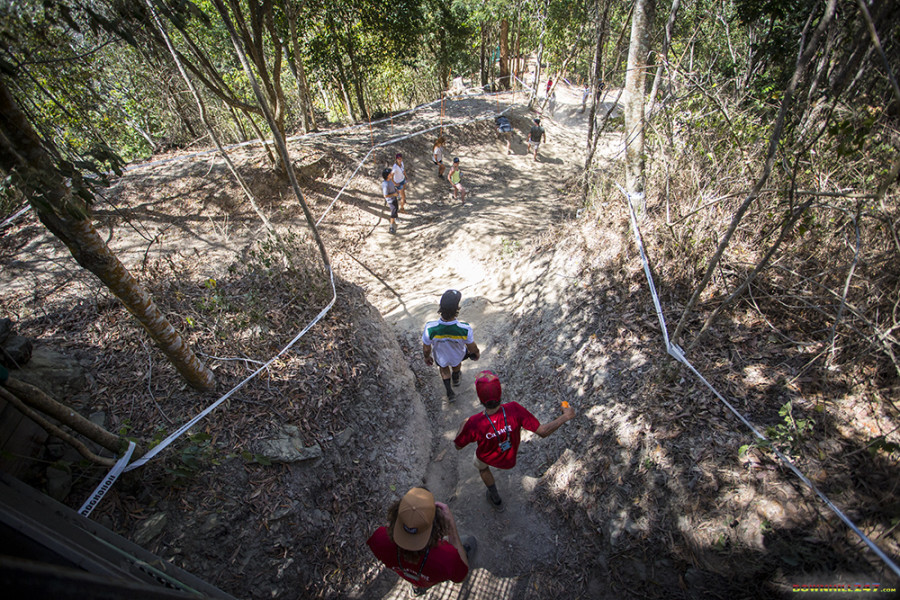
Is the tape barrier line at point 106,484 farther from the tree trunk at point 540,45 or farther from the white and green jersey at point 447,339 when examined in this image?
the tree trunk at point 540,45

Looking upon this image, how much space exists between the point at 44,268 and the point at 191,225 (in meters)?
3.37

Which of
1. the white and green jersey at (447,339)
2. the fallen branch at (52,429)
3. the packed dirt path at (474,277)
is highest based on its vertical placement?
the fallen branch at (52,429)

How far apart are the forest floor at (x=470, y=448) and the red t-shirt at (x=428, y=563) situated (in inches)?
44.5

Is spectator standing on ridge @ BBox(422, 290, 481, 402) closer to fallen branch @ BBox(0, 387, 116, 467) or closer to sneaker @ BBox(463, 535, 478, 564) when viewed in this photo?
sneaker @ BBox(463, 535, 478, 564)

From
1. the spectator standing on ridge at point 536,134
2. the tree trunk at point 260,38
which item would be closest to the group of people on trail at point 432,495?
the tree trunk at point 260,38

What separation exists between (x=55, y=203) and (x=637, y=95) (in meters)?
7.09

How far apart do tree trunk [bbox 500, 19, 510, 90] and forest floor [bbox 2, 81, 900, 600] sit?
718 inches

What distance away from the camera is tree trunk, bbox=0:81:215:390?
2295 millimetres

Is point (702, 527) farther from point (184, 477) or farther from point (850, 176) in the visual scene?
point (184, 477)

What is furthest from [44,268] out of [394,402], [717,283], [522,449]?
[717,283]

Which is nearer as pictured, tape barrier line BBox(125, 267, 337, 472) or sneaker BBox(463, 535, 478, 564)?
tape barrier line BBox(125, 267, 337, 472)

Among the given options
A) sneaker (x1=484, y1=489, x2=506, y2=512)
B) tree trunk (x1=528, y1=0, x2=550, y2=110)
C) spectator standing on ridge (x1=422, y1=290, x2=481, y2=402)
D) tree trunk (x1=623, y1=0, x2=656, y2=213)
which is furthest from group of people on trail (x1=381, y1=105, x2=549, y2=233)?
sneaker (x1=484, y1=489, x2=506, y2=512)

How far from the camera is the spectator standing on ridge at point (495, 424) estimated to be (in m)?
3.34

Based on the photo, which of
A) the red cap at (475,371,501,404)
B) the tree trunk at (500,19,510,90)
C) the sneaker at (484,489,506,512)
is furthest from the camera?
the tree trunk at (500,19,510,90)
